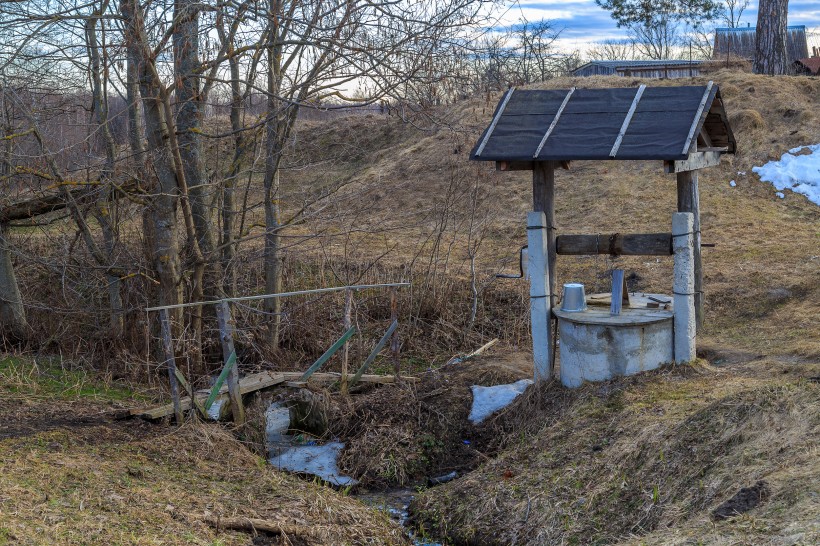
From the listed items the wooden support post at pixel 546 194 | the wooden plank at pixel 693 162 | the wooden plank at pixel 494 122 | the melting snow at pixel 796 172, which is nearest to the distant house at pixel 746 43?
the melting snow at pixel 796 172

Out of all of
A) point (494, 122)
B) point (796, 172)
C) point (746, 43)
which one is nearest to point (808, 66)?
point (746, 43)

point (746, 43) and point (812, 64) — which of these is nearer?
point (812, 64)

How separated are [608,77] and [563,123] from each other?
17428mm

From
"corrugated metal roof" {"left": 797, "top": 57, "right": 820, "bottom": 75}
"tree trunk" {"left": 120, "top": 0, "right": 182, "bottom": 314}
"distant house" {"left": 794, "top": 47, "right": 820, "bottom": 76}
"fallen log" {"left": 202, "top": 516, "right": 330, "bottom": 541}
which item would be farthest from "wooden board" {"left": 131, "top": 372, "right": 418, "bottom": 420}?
"corrugated metal roof" {"left": 797, "top": 57, "right": 820, "bottom": 75}

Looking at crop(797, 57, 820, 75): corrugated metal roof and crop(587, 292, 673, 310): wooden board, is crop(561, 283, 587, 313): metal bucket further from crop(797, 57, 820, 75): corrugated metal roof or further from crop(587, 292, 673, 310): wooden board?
crop(797, 57, 820, 75): corrugated metal roof

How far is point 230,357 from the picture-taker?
289 inches

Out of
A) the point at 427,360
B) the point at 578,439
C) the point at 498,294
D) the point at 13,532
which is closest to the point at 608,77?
the point at 498,294

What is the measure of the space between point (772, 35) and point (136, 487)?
23.3m

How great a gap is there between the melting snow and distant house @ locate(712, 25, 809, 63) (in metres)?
13.5

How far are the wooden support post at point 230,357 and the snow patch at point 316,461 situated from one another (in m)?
0.52

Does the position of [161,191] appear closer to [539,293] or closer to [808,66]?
[539,293]

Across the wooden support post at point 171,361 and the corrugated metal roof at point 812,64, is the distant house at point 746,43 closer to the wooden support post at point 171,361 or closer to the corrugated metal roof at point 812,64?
the corrugated metal roof at point 812,64

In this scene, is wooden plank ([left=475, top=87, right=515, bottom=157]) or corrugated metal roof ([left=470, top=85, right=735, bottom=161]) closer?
corrugated metal roof ([left=470, top=85, right=735, bottom=161])

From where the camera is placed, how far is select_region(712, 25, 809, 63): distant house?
3073cm
